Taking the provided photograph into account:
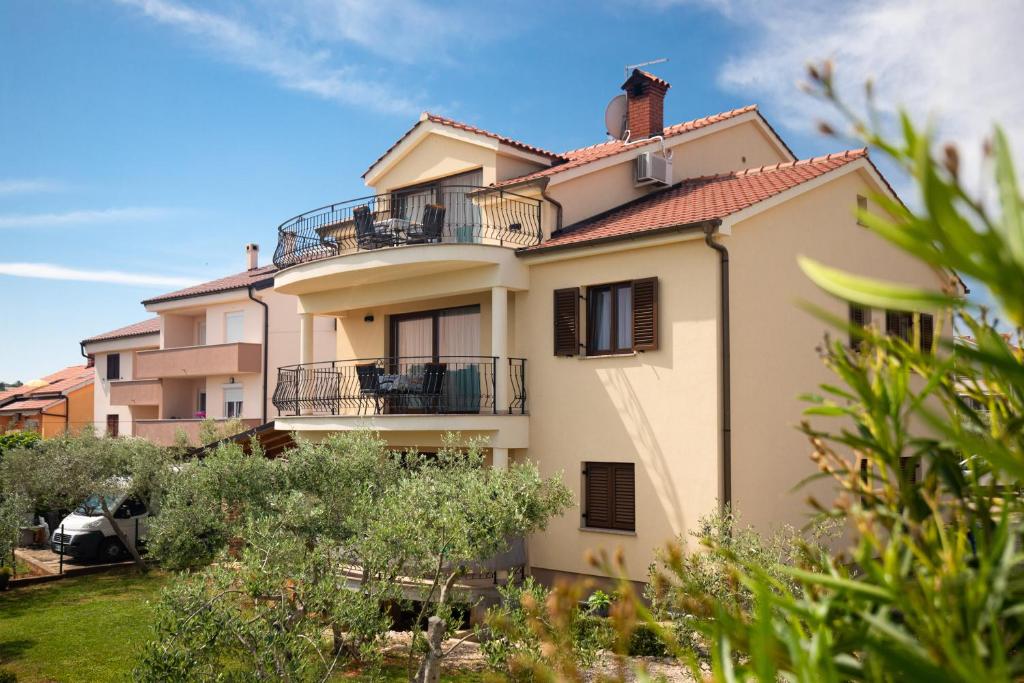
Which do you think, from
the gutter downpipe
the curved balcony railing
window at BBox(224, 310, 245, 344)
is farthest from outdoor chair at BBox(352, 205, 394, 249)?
window at BBox(224, 310, 245, 344)

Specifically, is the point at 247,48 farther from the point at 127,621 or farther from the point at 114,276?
the point at 114,276

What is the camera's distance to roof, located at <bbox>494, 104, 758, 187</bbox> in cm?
1925

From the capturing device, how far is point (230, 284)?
33688 mm

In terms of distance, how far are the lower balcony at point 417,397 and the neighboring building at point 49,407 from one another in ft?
92.2

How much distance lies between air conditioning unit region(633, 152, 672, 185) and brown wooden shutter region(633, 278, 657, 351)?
4241 mm

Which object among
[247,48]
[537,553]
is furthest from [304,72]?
[537,553]

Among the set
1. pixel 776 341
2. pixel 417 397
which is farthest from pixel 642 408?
pixel 417 397

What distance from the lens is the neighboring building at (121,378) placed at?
36.2 metres

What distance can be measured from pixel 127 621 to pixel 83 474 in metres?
6.65

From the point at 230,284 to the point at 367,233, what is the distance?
643 inches

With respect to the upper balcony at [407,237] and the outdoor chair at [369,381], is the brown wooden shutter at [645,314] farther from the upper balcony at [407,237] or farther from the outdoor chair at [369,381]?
the outdoor chair at [369,381]

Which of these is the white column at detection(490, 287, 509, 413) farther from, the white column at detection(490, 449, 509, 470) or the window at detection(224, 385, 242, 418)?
the window at detection(224, 385, 242, 418)

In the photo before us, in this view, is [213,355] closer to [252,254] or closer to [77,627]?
[252,254]

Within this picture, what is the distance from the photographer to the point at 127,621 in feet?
53.4
